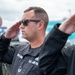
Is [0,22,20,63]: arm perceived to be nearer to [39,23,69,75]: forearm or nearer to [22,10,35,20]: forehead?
[22,10,35,20]: forehead

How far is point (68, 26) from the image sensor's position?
2553mm

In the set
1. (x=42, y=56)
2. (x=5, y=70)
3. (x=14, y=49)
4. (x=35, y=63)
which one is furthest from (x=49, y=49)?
(x=5, y=70)

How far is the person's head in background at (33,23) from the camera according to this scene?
135 inches

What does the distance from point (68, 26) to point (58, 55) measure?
31cm

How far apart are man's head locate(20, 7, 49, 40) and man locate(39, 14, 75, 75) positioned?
0.77 metres

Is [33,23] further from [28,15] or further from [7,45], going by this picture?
[7,45]

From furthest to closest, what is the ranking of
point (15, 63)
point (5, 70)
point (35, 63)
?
point (5, 70) → point (15, 63) → point (35, 63)

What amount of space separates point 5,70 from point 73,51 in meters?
3.03

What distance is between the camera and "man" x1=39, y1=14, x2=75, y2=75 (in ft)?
8.41

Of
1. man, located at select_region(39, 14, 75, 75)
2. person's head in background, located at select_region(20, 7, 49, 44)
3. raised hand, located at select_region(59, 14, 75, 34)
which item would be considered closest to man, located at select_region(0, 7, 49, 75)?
person's head in background, located at select_region(20, 7, 49, 44)

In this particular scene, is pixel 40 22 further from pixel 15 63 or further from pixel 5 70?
pixel 5 70

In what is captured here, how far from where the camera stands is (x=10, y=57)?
384cm

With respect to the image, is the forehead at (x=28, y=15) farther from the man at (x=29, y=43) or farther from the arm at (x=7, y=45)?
the arm at (x=7, y=45)

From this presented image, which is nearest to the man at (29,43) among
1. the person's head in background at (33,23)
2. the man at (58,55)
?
the person's head in background at (33,23)
